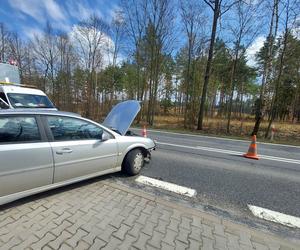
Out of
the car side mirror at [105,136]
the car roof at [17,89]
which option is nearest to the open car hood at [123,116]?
the car side mirror at [105,136]

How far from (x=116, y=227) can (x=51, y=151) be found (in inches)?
60.9

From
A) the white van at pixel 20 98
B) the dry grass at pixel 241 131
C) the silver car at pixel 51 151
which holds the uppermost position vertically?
the white van at pixel 20 98

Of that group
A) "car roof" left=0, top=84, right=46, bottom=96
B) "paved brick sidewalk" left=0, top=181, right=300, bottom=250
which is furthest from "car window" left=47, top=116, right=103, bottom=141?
"car roof" left=0, top=84, right=46, bottom=96

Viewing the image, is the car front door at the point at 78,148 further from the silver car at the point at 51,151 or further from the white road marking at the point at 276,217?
the white road marking at the point at 276,217

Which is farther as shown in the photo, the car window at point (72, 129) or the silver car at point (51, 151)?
the car window at point (72, 129)

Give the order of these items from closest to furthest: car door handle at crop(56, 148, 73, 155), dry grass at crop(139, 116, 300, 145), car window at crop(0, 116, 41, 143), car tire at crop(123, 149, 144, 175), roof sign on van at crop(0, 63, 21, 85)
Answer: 1. car window at crop(0, 116, 41, 143)
2. car door handle at crop(56, 148, 73, 155)
3. car tire at crop(123, 149, 144, 175)
4. roof sign on van at crop(0, 63, 21, 85)
5. dry grass at crop(139, 116, 300, 145)

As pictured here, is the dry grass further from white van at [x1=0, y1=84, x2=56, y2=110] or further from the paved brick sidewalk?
the paved brick sidewalk

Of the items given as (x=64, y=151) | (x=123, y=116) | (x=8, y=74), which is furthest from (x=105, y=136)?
(x=8, y=74)

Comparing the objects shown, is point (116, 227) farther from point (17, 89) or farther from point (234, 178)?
point (17, 89)

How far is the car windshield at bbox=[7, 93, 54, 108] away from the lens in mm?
8141

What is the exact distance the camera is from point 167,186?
4.36 metres

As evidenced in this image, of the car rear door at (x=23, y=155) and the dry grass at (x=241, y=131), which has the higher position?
the car rear door at (x=23, y=155)

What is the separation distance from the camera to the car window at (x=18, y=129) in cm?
286

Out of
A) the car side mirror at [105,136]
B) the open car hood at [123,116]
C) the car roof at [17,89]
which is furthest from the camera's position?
the car roof at [17,89]
